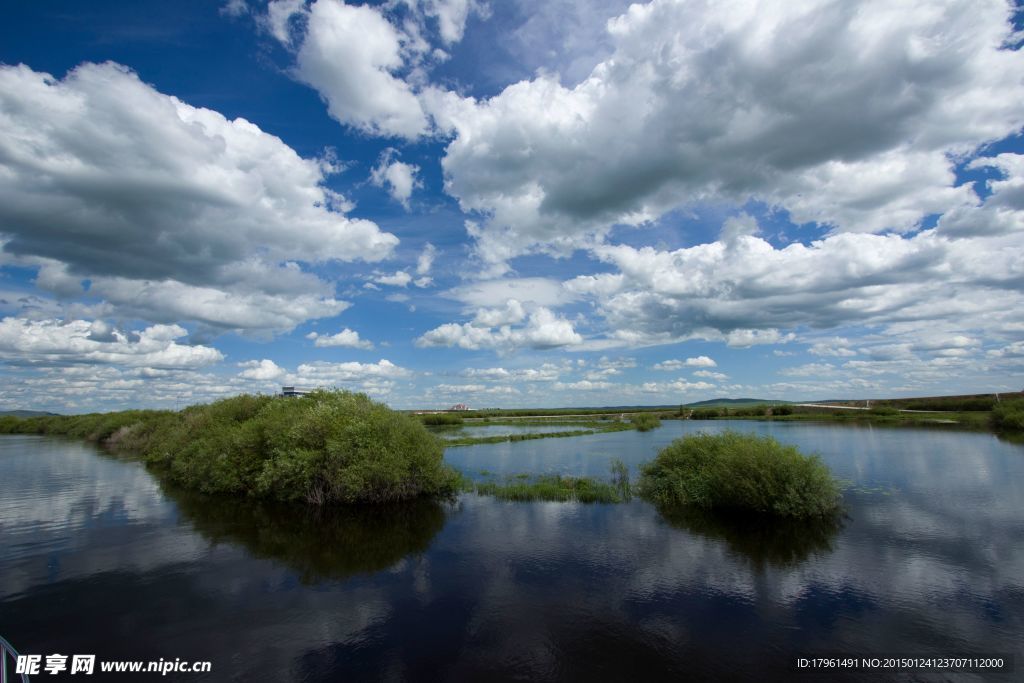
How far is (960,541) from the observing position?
76.0 feet

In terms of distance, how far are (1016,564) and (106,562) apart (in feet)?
136

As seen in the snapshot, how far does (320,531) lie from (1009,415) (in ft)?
320

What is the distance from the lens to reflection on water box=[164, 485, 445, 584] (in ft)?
76.2

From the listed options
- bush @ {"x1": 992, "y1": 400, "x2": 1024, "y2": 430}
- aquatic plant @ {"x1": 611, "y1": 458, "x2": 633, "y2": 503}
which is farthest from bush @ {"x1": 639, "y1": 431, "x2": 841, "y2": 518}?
bush @ {"x1": 992, "y1": 400, "x2": 1024, "y2": 430}

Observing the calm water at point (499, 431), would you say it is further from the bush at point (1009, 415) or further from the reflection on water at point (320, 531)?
the bush at point (1009, 415)

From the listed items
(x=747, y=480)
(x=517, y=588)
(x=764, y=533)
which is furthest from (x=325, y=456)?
(x=764, y=533)

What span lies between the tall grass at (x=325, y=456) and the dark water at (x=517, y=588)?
2.36 meters

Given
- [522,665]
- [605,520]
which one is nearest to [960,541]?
[605,520]

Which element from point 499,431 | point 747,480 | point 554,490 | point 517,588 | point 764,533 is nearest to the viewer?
point 517,588

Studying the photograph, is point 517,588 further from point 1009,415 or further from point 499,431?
point 1009,415

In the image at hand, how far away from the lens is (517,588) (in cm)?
1923

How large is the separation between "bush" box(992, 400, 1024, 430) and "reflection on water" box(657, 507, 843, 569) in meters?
70.2

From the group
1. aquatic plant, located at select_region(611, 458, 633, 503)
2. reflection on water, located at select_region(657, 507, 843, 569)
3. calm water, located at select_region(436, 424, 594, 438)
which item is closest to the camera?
reflection on water, located at select_region(657, 507, 843, 569)

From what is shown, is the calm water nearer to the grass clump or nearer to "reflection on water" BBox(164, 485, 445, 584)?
the grass clump
